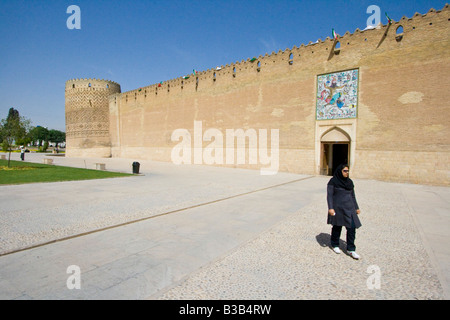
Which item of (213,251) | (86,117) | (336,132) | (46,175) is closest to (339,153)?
(336,132)

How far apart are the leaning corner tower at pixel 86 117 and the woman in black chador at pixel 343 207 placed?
1273 inches

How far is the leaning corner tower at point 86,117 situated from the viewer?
30828 mm

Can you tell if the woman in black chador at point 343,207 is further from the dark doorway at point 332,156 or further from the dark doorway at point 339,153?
the dark doorway at point 339,153

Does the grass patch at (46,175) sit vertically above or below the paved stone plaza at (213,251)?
above

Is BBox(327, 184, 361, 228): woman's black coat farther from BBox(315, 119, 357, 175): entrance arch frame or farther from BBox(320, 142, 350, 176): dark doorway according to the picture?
BBox(320, 142, 350, 176): dark doorway

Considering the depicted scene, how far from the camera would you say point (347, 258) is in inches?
149

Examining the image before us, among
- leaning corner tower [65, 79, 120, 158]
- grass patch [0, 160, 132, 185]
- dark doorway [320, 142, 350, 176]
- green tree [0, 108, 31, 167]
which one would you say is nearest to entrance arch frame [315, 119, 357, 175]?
dark doorway [320, 142, 350, 176]

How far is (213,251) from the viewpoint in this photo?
3.89 meters

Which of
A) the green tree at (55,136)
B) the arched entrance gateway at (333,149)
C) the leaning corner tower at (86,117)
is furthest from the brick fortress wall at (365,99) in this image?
the green tree at (55,136)

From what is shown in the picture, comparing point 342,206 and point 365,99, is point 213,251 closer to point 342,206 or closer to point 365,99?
point 342,206

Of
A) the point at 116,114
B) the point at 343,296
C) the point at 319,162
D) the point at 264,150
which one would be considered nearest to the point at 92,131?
the point at 116,114

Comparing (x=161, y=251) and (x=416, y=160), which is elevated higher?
(x=416, y=160)

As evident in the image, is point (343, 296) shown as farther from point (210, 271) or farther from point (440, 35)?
point (440, 35)

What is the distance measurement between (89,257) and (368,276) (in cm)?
372
